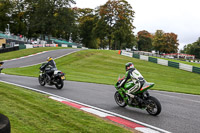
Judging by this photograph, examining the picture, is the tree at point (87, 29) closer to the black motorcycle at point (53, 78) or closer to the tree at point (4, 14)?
the tree at point (4, 14)

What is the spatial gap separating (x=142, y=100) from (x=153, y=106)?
1.43 ft

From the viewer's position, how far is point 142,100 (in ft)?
24.9

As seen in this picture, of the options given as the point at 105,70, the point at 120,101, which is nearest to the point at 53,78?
the point at 120,101

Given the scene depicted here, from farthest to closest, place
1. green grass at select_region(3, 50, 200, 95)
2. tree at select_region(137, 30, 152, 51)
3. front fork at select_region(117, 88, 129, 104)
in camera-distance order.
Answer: tree at select_region(137, 30, 152, 51)
green grass at select_region(3, 50, 200, 95)
front fork at select_region(117, 88, 129, 104)

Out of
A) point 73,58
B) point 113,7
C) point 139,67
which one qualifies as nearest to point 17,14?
point 113,7

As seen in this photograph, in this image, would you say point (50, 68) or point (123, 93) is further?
point (50, 68)

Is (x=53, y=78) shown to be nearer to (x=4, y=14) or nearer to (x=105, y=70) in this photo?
(x=105, y=70)

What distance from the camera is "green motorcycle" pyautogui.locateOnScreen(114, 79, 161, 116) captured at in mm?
7250

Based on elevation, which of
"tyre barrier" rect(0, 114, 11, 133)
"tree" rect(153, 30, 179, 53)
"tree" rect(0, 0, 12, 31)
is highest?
"tree" rect(0, 0, 12, 31)

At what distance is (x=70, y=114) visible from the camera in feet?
21.4

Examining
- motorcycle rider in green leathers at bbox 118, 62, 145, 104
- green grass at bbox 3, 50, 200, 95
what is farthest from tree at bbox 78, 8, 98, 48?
motorcycle rider in green leathers at bbox 118, 62, 145, 104

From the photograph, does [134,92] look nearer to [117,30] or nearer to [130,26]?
[117,30]

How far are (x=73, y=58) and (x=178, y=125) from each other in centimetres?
3016

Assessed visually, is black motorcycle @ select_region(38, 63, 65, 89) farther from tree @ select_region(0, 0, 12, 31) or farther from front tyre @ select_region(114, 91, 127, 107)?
tree @ select_region(0, 0, 12, 31)
